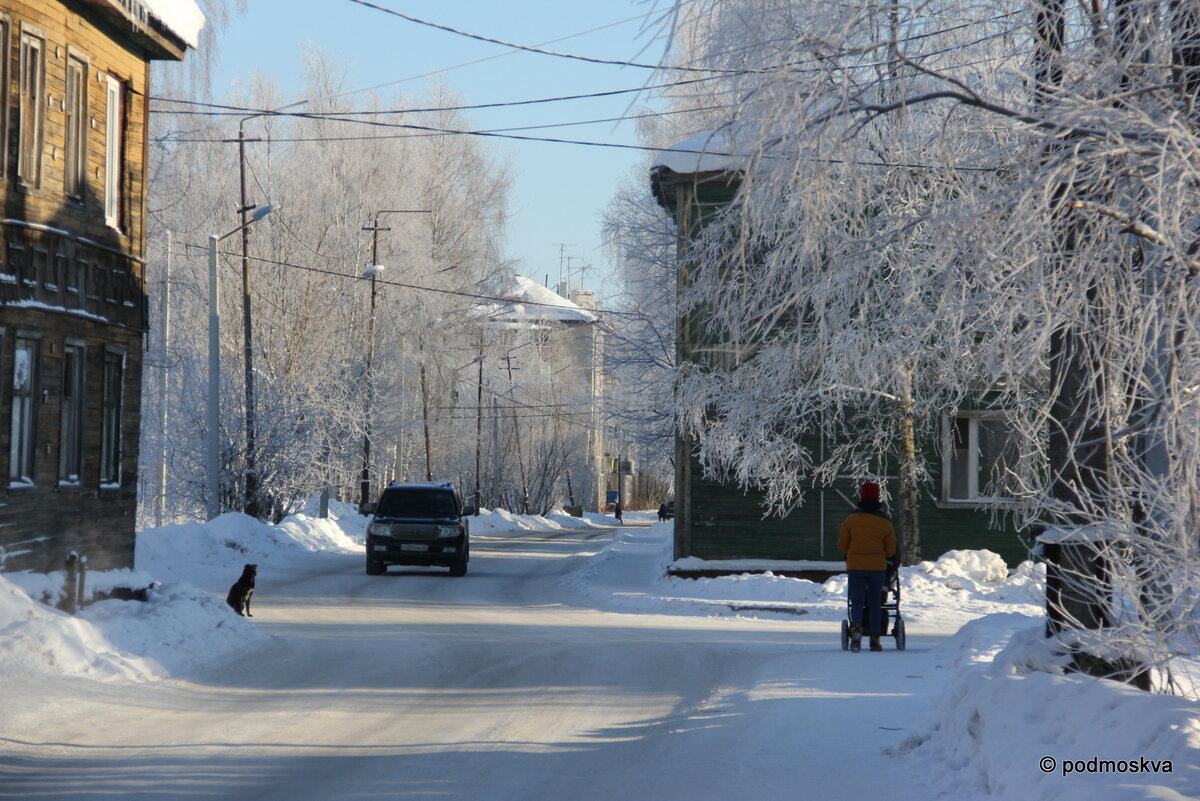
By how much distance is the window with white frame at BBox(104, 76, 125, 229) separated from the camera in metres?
15.8

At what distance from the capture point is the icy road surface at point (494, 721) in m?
7.11

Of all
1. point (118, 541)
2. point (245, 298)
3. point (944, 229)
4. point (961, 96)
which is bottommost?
point (118, 541)

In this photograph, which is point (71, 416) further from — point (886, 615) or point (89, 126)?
point (886, 615)

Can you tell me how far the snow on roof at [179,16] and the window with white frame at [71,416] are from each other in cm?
441

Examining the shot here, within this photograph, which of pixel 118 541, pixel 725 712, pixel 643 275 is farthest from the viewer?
pixel 643 275

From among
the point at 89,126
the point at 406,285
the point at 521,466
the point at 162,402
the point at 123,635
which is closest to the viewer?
the point at 123,635

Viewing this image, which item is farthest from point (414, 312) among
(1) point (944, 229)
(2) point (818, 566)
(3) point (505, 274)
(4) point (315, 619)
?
(1) point (944, 229)

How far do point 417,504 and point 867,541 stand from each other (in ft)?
48.9

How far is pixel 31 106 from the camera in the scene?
13.8 meters

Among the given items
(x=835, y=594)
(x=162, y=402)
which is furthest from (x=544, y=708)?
(x=162, y=402)

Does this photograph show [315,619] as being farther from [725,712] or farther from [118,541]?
[725,712]

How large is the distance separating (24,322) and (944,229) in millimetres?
11176

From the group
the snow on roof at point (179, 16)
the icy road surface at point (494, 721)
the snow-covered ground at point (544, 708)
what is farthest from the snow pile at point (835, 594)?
the snow on roof at point (179, 16)

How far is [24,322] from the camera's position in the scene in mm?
13695
